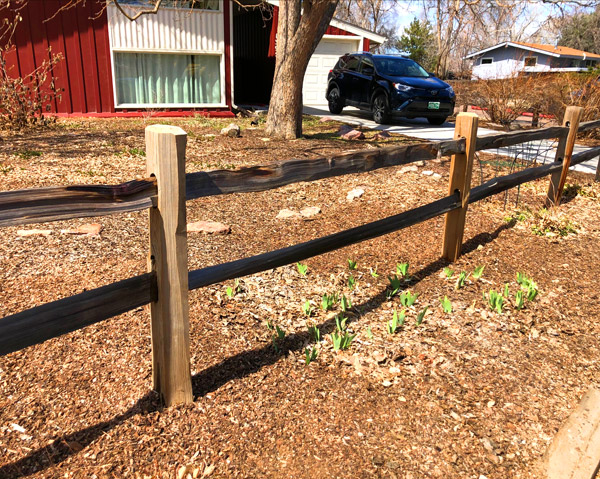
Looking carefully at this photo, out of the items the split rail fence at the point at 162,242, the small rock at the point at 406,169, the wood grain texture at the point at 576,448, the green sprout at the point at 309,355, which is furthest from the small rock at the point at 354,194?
the wood grain texture at the point at 576,448

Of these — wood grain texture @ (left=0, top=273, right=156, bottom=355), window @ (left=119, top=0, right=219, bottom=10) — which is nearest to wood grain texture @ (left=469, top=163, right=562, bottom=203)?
wood grain texture @ (left=0, top=273, right=156, bottom=355)

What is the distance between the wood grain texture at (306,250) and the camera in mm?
2736

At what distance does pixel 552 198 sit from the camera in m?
6.57

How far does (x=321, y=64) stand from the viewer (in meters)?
20.2

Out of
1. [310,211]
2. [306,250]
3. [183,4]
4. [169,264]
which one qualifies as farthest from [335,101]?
[169,264]

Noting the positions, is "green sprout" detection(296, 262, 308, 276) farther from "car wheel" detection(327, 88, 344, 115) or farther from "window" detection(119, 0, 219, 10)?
"car wheel" detection(327, 88, 344, 115)

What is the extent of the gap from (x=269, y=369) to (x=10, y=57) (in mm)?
13211

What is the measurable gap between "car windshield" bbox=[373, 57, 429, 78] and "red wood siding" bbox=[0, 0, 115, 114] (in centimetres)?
726

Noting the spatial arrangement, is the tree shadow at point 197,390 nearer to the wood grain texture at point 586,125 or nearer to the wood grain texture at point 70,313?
the wood grain texture at point 70,313

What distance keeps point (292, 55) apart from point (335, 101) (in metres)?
7.05

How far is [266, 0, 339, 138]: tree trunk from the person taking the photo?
944 cm

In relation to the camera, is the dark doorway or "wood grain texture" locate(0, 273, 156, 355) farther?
the dark doorway

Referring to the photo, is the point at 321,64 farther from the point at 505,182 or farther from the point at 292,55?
the point at 505,182

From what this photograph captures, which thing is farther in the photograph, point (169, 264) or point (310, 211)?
point (310, 211)
